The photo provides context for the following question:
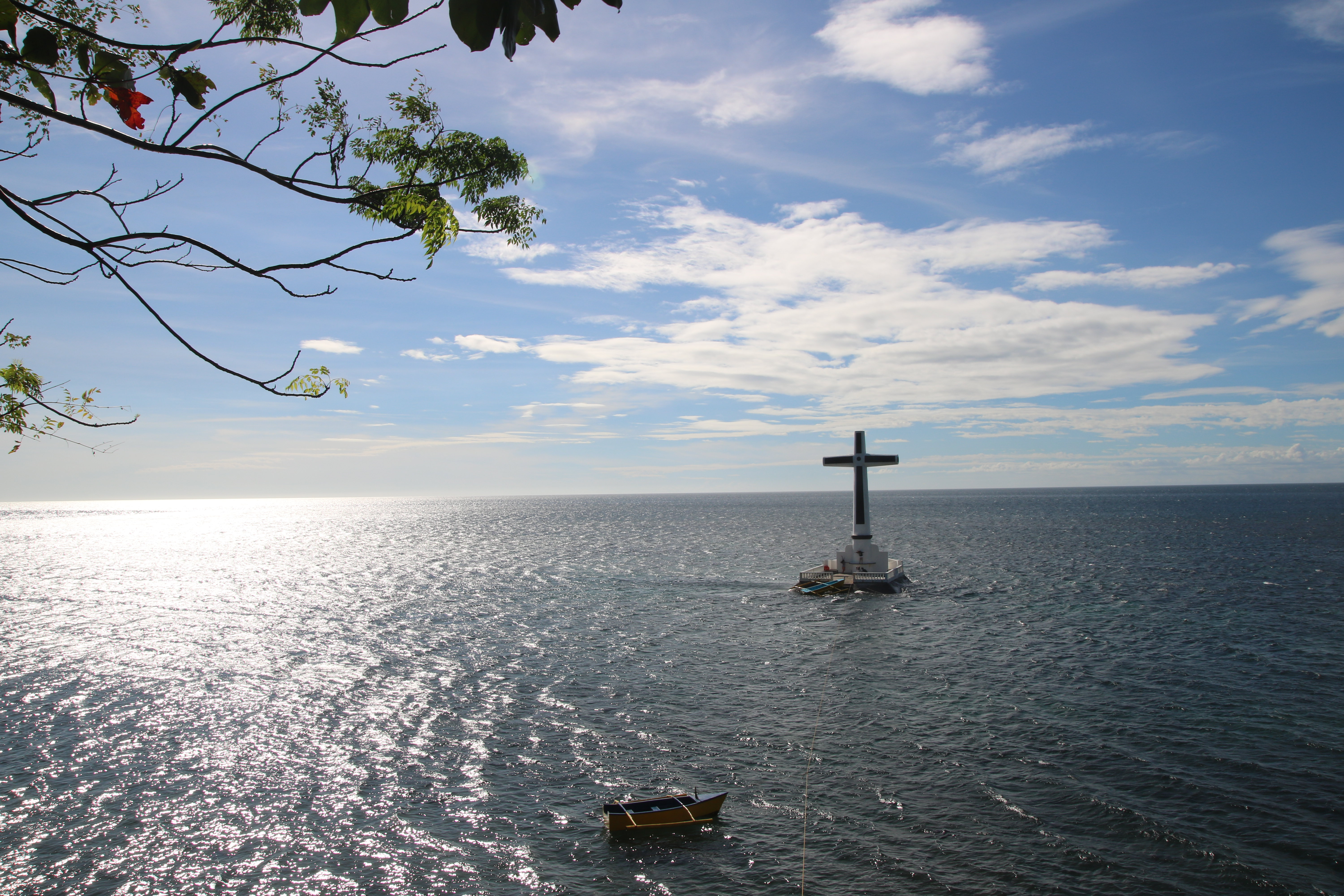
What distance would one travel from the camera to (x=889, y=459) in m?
63.6

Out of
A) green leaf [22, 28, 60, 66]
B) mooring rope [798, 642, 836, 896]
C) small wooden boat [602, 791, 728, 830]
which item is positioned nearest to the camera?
green leaf [22, 28, 60, 66]

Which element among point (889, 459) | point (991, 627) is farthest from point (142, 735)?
point (889, 459)

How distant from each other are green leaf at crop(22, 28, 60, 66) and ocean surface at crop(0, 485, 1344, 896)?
65.8 feet

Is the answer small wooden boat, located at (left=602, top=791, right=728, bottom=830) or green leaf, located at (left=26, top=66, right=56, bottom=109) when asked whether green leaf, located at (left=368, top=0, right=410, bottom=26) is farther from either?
small wooden boat, located at (left=602, top=791, right=728, bottom=830)

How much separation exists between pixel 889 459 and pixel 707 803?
46785 millimetres

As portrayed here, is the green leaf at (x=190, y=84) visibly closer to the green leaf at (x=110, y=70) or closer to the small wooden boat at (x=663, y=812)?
the green leaf at (x=110, y=70)

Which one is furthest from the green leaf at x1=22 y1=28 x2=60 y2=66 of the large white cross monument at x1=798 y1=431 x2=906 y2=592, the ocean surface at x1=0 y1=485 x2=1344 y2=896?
the large white cross monument at x1=798 y1=431 x2=906 y2=592

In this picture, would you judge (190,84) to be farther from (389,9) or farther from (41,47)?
(389,9)

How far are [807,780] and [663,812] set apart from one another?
610cm

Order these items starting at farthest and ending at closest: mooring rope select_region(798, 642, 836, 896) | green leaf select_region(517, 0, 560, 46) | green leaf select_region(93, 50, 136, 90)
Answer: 1. mooring rope select_region(798, 642, 836, 896)
2. green leaf select_region(93, 50, 136, 90)
3. green leaf select_region(517, 0, 560, 46)

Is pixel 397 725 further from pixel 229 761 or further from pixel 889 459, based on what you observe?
pixel 889 459

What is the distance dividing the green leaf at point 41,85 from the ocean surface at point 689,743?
19.6 m

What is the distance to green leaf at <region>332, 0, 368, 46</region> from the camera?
3010 mm

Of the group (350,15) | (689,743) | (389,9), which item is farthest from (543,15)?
(689,743)
